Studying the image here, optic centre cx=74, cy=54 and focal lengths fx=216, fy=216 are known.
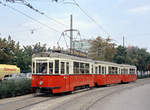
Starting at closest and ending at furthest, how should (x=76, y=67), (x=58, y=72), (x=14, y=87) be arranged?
(x=58, y=72) → (x=14, y=87) → (x=76, y=67)

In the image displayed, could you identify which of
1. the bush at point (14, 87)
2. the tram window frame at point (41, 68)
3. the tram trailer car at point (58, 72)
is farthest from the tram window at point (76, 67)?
the bush at point (14, 87)

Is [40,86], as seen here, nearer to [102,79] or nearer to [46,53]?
[46,53]

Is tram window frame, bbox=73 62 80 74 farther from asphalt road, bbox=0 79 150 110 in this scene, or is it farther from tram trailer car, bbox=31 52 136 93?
asphalt road, bbox=0 79 150 110

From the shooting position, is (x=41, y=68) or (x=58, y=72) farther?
(x=41, y=68)

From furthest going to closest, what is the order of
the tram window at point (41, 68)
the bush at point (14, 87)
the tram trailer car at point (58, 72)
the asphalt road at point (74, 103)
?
the tram window at point (41, 68), the tram trailer car at point (58, 72), the bush at point (14, 87), the asphalt road at point (74, 103)

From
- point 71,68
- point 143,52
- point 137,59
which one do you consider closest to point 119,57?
point 137,59

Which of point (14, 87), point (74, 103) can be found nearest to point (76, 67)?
point (14, 87)

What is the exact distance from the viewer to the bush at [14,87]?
1334cm

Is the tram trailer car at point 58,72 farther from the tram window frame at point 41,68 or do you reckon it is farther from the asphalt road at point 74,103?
the asphalt road at point 74,103

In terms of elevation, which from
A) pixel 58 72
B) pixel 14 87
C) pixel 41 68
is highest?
pixel 41 68

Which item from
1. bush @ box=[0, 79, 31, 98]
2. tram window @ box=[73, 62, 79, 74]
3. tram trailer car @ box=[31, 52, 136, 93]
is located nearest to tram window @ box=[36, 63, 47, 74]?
tram trailer car @ box=[31, 52, 136, 93]

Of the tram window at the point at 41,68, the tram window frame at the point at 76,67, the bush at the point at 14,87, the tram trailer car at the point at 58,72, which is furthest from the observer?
the tram window frame at the point at 76,67

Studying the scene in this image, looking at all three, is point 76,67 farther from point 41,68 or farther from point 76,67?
point 41,68

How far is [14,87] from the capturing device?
1423 cm
